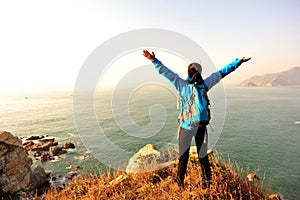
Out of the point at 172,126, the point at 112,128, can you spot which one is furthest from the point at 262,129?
the point at 112,128

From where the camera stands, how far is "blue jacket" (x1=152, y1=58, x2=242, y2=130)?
12.2ft

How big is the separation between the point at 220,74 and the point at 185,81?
729 millimetres

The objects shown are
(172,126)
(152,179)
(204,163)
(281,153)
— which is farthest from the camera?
(172,126)

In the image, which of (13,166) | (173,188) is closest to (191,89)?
(173,188)

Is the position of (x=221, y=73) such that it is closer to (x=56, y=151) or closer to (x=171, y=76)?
(x=171, y=76)

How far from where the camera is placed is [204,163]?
Answer: 3.98 meters

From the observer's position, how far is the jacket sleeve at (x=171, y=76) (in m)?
3.79

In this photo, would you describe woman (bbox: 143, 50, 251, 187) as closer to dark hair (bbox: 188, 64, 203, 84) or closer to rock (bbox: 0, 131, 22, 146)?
dark hair (bbox: 188, 64, 203, 84)

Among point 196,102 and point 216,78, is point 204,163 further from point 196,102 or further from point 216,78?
point 216,78

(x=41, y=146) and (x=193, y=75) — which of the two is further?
(x=41, y=146)

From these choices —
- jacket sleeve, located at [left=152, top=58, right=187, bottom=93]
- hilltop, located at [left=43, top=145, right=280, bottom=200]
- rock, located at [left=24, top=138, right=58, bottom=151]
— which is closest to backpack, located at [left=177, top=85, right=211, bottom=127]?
jacket sleeve, located at [left=152, top=58, right=187, bottom=93]

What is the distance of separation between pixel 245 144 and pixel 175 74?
33.6 metres

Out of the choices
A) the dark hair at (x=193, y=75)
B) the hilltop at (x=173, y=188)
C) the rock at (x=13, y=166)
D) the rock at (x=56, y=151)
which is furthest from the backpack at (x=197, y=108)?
the rock at (x=56, y=151)

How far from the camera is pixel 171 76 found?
3801 mm
